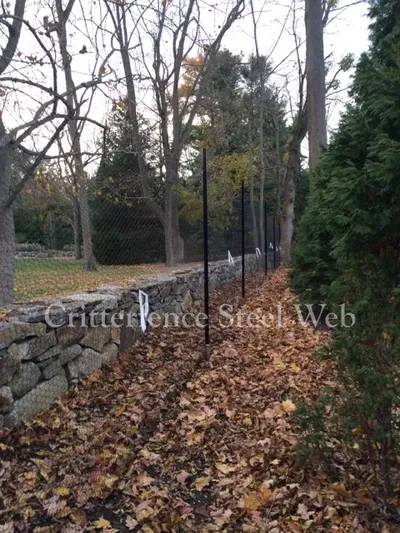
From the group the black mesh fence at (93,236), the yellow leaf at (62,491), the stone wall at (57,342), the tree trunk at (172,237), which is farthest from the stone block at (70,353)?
the tree trunk at (172,237)

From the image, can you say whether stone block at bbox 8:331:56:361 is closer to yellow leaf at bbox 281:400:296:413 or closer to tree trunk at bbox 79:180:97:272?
yellow leaf at bbox 281:400:296:413

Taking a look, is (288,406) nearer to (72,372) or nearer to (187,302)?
(72,372)

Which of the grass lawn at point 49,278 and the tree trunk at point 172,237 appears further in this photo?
the tree trunk at point 172,237

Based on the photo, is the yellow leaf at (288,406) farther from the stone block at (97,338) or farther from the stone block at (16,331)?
the stone block at (16,331)

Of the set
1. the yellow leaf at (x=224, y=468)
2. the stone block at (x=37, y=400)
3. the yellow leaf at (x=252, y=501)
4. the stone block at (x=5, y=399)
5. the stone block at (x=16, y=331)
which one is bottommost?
the yellow leaf at (x=224, y=468)

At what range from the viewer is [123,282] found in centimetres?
499

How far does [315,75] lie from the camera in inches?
277

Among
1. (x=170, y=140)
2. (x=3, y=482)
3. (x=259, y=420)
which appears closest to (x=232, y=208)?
(x=170, y=140)

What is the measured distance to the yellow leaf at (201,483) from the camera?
227 cm

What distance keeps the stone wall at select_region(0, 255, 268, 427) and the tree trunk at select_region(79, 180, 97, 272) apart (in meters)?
0.66

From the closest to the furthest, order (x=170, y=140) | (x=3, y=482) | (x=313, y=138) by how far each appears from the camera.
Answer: (x=3, y=482), (x=313, y=138), (x=170, y=140)

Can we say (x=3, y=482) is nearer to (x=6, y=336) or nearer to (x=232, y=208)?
(x=6, y=336)

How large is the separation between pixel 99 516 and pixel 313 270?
391 cm

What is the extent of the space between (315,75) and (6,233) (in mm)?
5408
